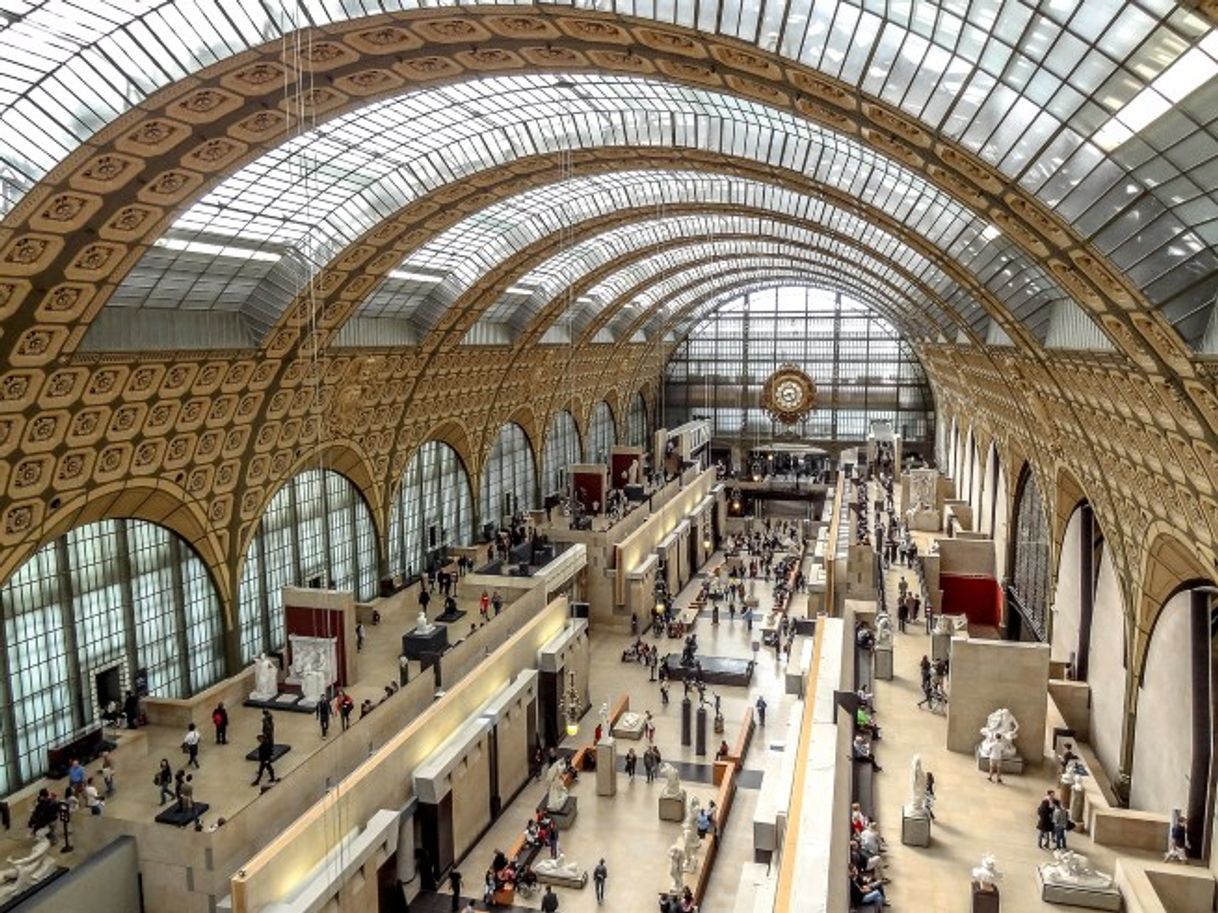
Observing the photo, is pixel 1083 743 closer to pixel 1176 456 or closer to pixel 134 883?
pixel 1176 456

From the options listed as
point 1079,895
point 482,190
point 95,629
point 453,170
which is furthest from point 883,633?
point 95,629

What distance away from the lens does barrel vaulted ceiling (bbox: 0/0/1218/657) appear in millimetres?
13094

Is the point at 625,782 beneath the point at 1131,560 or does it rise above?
beneath

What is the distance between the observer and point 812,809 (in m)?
14.6

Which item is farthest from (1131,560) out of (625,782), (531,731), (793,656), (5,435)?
(5,435)

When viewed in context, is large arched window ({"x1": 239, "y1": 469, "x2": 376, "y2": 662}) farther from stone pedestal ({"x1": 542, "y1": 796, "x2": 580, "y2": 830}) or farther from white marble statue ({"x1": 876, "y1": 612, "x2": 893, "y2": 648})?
white marble statue ({"x1": 876, "y1": 612, "x2": 893, "y2": 648})

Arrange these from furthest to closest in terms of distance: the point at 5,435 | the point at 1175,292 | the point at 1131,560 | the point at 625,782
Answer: the point at 625,782 → the point at 1131,560 → the point at 5,435 → the point at 1175,292

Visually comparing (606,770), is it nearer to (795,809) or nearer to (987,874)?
(795,809)

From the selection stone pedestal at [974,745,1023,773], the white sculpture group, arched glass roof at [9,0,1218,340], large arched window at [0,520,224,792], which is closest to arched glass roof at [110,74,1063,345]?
arched glass roof at [9,0,1218,340]

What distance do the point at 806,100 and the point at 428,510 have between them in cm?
2900

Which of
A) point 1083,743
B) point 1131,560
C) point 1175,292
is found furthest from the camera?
point 1083,743

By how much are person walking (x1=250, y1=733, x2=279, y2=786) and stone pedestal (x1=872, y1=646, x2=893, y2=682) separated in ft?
49.0

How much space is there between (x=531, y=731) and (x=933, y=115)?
2108 cm

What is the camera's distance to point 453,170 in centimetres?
2686
